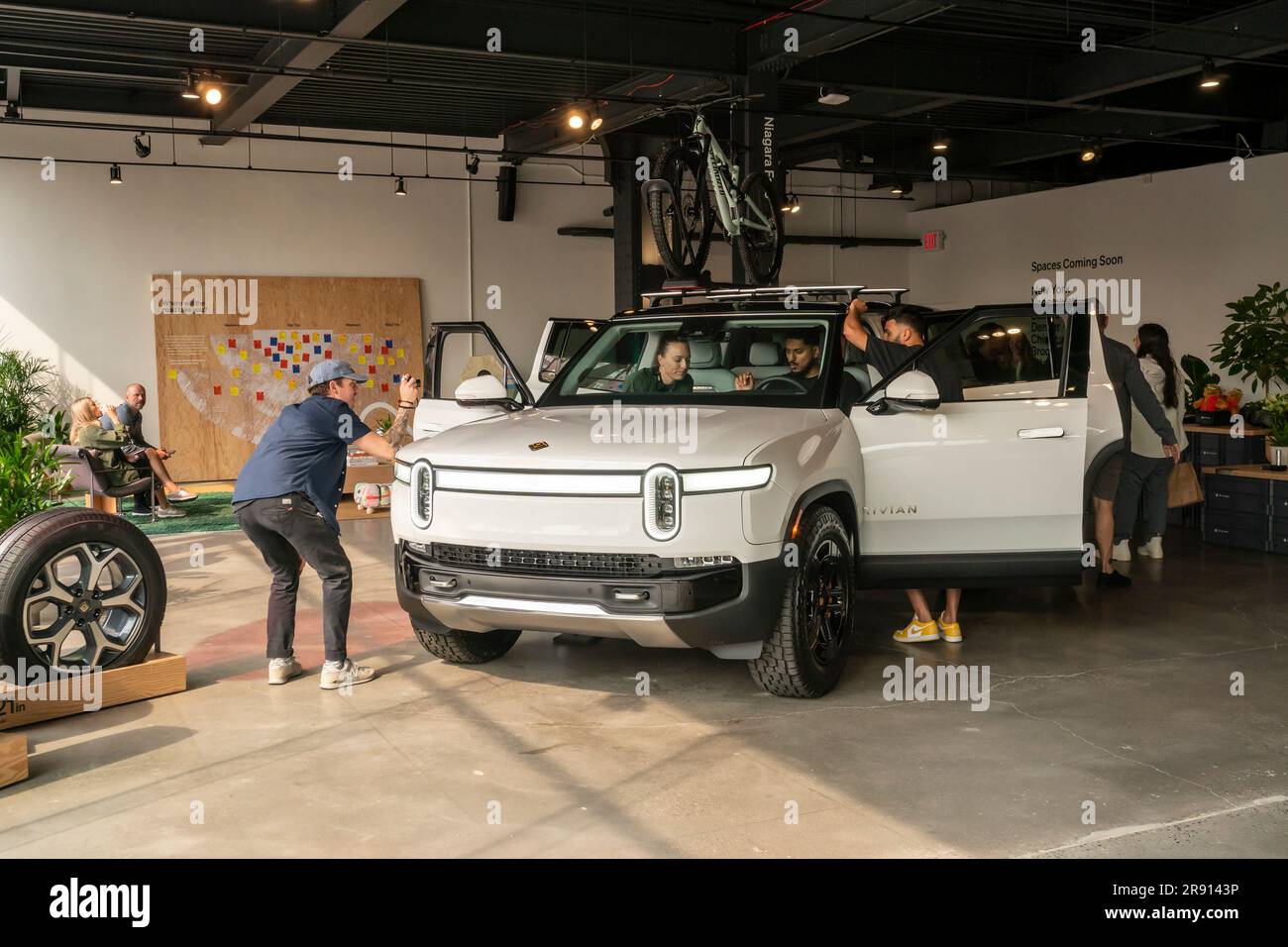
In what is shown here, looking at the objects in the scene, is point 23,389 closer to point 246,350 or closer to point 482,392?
point 246,350

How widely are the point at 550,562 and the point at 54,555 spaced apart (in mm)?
2038

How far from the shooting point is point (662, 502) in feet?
14.6

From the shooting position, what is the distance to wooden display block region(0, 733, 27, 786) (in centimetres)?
405

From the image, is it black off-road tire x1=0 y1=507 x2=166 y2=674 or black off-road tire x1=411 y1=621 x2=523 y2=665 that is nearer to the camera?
black off-road tire x1=0 y1=507 x2=166 y2=674

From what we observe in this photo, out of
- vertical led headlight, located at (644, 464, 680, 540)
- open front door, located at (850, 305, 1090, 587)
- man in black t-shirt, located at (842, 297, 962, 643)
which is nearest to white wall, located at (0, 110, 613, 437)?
man in black t-shirt, located at (842, 297, 962, 643)

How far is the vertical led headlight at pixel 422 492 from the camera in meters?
4.88

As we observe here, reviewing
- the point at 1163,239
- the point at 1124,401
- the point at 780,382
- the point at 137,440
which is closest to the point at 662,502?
the point at 780,382

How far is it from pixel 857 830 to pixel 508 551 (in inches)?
69.5

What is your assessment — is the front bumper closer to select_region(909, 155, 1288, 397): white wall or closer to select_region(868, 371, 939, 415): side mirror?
select_region(868, 371, 939, 415): side mirror

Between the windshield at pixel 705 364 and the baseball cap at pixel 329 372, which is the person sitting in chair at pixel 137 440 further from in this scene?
the windshield at pixel 705 364

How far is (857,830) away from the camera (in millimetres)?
3631

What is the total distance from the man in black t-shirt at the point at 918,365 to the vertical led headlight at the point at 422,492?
217 centimetres

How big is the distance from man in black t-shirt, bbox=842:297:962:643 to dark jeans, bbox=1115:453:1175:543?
2344mm

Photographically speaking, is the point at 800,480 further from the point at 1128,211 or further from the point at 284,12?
the point at 1128,211
